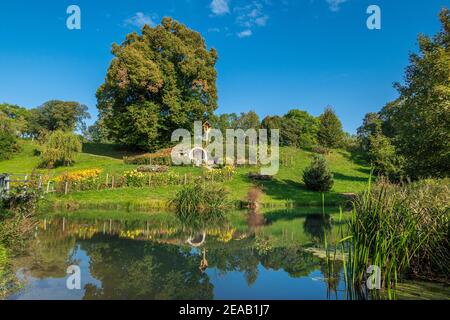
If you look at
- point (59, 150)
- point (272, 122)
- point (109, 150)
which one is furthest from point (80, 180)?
point (272, 122)

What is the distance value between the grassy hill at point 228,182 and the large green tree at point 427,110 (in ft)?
23.0

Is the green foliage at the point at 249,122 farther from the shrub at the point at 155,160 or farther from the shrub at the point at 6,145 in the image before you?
the shrub at the point at 6,145

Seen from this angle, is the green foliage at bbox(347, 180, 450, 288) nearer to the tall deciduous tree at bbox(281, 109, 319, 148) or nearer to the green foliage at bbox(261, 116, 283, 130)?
the tall deciduous tree at bbox(281, 109, 319, 148)

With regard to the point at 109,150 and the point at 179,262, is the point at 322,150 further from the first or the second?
the point at 179,262

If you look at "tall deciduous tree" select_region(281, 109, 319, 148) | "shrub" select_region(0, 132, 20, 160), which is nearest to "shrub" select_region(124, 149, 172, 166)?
"shrub" select_region(0, 132, 20, 160)

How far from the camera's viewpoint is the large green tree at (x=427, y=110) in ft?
49.9

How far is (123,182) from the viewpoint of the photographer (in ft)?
75.6

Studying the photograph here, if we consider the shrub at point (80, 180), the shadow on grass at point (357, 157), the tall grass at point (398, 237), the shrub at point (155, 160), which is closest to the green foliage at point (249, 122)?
the shadow on grass at point (357, 157)

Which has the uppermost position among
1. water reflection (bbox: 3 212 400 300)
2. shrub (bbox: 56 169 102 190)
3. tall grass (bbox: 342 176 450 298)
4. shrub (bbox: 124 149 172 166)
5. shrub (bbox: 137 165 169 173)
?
shrub (bbox: 124 149 172 166)

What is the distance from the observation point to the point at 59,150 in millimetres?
29781

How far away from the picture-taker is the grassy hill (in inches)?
783

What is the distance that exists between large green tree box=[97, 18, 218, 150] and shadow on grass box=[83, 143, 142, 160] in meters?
1.92
